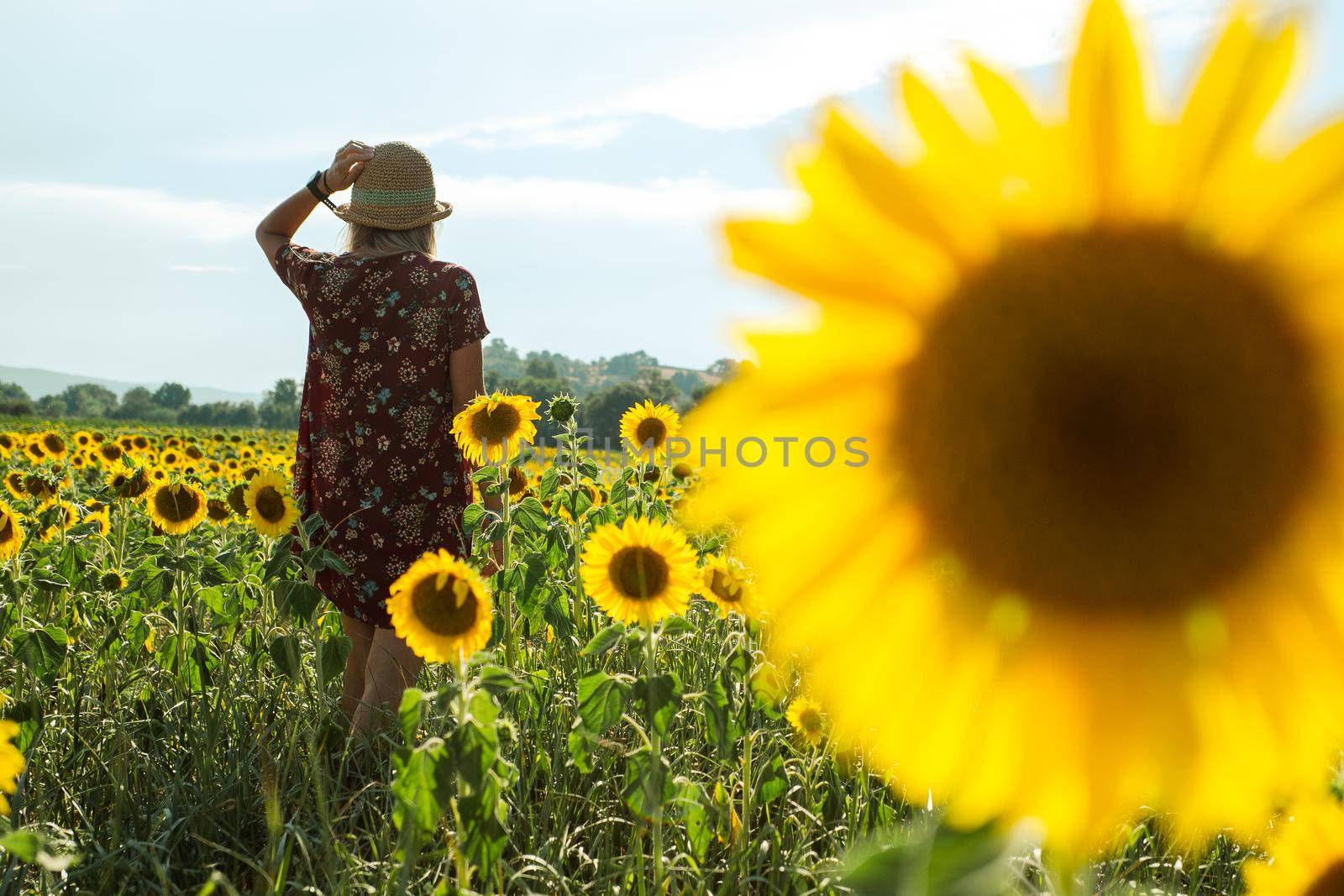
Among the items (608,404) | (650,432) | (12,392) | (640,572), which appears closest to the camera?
(640,572)

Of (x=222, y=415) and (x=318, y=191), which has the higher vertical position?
(x=318, y=191)

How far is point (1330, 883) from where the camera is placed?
1034 mm

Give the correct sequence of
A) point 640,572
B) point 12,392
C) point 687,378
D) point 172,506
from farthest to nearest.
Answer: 1. point 12,392
2. point 687,378
3. point 172,506
4. point 640,572

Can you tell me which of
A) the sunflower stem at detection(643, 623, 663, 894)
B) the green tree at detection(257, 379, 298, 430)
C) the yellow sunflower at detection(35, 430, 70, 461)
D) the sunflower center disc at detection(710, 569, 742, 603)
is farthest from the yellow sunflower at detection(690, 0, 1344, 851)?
the green tree at detection(257, 379, 298, 430)

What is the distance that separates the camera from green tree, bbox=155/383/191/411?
283ft

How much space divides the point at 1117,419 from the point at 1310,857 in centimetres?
82

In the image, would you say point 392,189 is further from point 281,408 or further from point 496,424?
point 281,408

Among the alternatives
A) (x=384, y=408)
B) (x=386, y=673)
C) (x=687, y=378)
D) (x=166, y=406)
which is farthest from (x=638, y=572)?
(x=166, y=406)

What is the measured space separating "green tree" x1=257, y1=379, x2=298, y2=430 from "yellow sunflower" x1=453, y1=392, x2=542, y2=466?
68022 mm

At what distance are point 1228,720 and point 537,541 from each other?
301 centimetres

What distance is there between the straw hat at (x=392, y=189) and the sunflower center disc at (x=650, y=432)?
160 cm

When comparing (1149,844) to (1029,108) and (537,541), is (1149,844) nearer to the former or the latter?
(537,541)

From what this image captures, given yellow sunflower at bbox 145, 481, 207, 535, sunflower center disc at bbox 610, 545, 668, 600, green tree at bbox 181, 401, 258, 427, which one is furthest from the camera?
green tree at bbox 181, 401, 258, 427

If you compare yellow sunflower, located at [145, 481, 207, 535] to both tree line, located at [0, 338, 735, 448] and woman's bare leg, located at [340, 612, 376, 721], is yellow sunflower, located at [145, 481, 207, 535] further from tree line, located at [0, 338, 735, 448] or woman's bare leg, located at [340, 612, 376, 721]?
tree line, located at [0, 338, 735, 448]
